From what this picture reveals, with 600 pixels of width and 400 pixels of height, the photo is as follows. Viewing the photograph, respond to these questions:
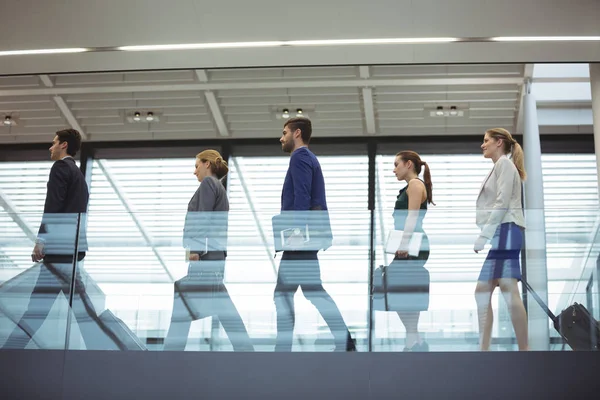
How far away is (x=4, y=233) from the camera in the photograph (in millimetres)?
6941

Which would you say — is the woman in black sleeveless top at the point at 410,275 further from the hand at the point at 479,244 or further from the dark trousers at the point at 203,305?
the dark trousers at the point at 203,305

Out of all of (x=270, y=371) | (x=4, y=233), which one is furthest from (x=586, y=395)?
(x=4, y=233)

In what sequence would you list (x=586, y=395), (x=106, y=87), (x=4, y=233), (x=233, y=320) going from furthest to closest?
(x=106, y=87) < (x=4, y=233) < (x=233, y=320) < (x=586, y=395)

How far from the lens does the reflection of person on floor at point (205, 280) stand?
6371 mm

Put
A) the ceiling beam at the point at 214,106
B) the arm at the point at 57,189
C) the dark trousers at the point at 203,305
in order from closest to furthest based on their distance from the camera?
the dark trousers at the point at 203,305
the arm at the point at 57,189
the ceiling beam at the point at 214,106

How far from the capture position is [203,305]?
6.41 metres

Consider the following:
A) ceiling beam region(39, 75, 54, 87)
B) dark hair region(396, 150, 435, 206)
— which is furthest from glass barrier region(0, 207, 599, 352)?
ceiling beam region(39, 75, 54, 87)

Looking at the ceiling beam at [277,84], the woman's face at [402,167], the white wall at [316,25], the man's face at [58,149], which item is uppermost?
the ceiling beam at [277,84]

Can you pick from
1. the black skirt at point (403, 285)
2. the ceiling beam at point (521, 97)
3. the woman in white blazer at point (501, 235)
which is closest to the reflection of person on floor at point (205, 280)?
Result: the black skirt at point (403, 285)

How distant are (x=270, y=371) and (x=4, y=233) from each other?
2337 millimetres

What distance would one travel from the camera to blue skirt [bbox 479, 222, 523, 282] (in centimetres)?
634

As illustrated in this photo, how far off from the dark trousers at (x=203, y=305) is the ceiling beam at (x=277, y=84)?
280 inches

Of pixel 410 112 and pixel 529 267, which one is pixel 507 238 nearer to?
pixel 529 267

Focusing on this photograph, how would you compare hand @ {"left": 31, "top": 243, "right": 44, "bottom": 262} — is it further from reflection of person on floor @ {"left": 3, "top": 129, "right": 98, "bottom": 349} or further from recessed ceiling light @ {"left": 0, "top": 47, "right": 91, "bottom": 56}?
recessed ceiling light @ {"left": 0, "top": 47, "right": 91, "bottom": 56}
